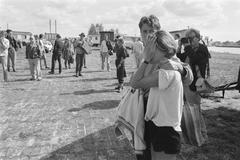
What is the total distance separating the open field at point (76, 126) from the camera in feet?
13.5

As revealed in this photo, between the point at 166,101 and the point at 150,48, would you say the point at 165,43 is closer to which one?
the point at 150,48

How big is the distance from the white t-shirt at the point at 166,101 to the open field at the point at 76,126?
1842mm

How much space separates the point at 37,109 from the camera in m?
6.70

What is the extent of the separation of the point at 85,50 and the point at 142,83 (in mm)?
10136

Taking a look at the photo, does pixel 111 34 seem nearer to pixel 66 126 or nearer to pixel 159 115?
pixel 66 126

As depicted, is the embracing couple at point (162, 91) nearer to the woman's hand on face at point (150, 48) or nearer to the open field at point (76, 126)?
the woman's hand on face at point (150, 48)

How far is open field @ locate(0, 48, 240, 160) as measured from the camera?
13.5 ft

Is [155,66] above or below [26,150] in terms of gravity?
above

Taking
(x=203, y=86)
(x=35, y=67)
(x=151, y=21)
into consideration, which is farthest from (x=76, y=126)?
(x=35, y=67)

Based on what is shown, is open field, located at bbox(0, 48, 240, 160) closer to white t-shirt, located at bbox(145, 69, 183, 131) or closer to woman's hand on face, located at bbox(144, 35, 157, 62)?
white t-shirt, located at bbox(145, 69, 183, 131)

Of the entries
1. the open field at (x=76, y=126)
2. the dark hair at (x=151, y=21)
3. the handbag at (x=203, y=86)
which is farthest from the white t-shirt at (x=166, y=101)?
the handbag at (x=203, y=86)

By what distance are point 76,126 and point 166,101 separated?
3412 millimetres

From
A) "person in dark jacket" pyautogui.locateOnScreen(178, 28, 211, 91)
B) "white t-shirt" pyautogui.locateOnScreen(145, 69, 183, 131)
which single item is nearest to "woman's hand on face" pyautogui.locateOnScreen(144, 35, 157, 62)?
"white t-shirt" pyautogui.locateOnScreen(145, 69, 183, 131)

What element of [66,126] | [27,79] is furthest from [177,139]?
[27,79]
